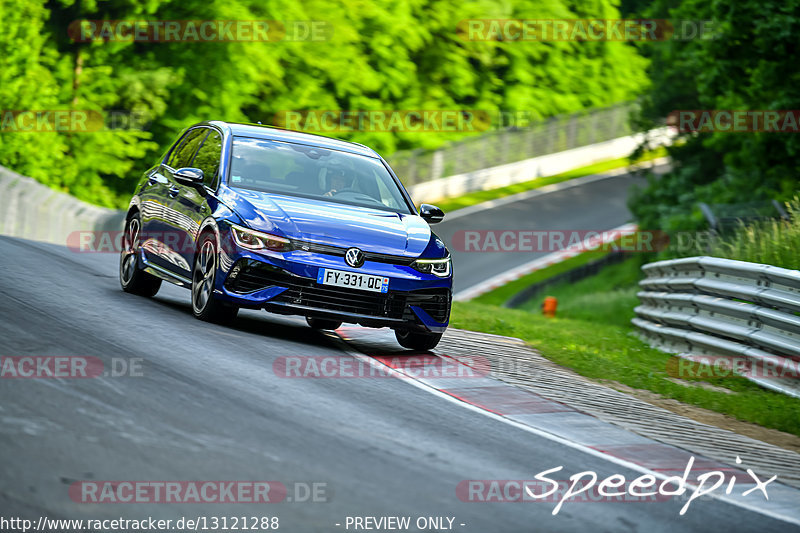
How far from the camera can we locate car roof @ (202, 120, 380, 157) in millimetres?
10891

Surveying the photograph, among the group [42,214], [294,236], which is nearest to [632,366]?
[294,236]

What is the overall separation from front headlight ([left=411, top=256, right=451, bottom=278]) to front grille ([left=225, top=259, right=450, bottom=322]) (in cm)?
30

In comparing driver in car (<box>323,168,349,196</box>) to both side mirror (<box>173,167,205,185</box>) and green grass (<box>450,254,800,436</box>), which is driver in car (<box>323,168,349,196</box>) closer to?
side mirror (<box>173,167,205,185</box>)

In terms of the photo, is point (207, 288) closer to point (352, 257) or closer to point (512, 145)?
point (352, 257)

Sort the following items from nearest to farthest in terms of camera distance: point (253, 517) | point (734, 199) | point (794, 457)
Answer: point (253, 517)
point (794, 457)
point (734, 199)

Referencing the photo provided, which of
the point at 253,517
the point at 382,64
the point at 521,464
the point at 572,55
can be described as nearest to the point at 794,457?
the point at 521,464

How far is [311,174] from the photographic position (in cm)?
1048

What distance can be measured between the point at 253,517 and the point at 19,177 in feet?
60.9

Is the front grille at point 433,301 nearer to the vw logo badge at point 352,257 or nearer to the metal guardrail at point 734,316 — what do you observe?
the vw logo badge at point 352,257

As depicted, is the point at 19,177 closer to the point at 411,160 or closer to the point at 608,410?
the point at 608,410

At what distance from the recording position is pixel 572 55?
51.9 meters

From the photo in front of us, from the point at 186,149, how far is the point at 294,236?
2967 mm

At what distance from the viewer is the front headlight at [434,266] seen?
9.55 meters

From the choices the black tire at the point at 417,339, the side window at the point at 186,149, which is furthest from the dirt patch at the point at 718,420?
the side window at the point at 186,149
